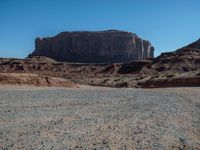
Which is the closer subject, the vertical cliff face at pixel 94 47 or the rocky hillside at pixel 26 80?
the rocky hillside at pixel 26 80

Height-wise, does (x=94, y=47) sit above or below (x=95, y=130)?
above

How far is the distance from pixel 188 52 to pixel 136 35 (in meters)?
80.1

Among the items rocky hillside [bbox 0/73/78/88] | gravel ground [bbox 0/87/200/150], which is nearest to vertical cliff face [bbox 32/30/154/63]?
rocky hillside [bbox 0/73/78/88]

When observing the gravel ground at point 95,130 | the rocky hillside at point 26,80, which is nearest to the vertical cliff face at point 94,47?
the rocky hillside at point 26,80

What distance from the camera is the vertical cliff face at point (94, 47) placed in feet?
570

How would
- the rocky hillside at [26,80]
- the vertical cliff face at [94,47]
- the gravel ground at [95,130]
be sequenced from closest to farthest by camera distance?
1. the gravel ground at [95,130]
2. the rocky hillside at [26,80]
3. the vertical cliff face at [94,47]

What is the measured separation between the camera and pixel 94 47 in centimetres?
17588

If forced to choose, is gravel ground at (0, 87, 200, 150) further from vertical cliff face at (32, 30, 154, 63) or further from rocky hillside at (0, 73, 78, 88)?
vertical cliff face at (32, 30, 154, 63)

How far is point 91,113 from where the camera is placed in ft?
58.3

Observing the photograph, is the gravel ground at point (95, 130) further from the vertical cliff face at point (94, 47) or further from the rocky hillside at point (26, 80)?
the vertical cliff face at point (94, 47)

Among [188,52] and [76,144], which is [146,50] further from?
[76,144]

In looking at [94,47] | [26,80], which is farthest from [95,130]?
[94,47]

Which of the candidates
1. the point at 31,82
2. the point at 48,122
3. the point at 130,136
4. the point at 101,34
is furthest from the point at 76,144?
the point at 101,34

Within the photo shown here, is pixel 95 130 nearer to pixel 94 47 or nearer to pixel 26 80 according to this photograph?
pixel 26 80
